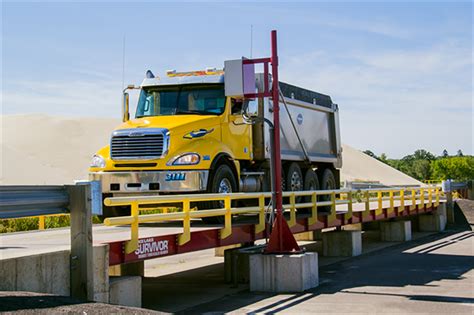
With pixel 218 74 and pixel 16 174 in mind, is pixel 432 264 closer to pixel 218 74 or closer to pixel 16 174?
pixel 218 74

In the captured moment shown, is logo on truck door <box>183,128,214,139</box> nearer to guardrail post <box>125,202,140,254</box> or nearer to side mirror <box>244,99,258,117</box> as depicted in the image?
side mirror <box>244,99,258,117</box>

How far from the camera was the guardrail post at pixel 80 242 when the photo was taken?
8641mm

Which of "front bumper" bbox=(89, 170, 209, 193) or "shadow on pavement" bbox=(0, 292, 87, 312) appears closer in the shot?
"shadow on pavement" bbox=(0, 292, 87, 312)

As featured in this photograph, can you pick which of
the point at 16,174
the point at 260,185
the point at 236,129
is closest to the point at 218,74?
the point at 236,129

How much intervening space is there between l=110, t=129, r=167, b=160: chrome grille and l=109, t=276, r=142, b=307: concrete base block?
405cm

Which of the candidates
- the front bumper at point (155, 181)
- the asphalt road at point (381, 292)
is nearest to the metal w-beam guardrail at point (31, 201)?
the asphalt road at point (381, 292)

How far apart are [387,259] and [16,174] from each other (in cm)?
8060

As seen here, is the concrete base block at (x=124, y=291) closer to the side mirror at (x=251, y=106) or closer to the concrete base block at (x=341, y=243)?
the side mirror at (x=251, y=106)

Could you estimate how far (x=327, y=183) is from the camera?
2020cm

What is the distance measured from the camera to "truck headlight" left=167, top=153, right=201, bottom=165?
13.5 meters

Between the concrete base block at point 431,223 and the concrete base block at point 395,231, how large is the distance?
4.31 metres

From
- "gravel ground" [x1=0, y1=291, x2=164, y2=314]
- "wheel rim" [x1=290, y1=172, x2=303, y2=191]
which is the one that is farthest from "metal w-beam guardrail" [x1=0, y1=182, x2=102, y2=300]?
"wheel rim" [x1=290, y1=172, x2=303, y2=191]

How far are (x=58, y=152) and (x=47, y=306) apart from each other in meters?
111

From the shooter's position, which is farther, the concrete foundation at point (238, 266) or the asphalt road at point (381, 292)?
the concrete foundation at point (238, 266)
